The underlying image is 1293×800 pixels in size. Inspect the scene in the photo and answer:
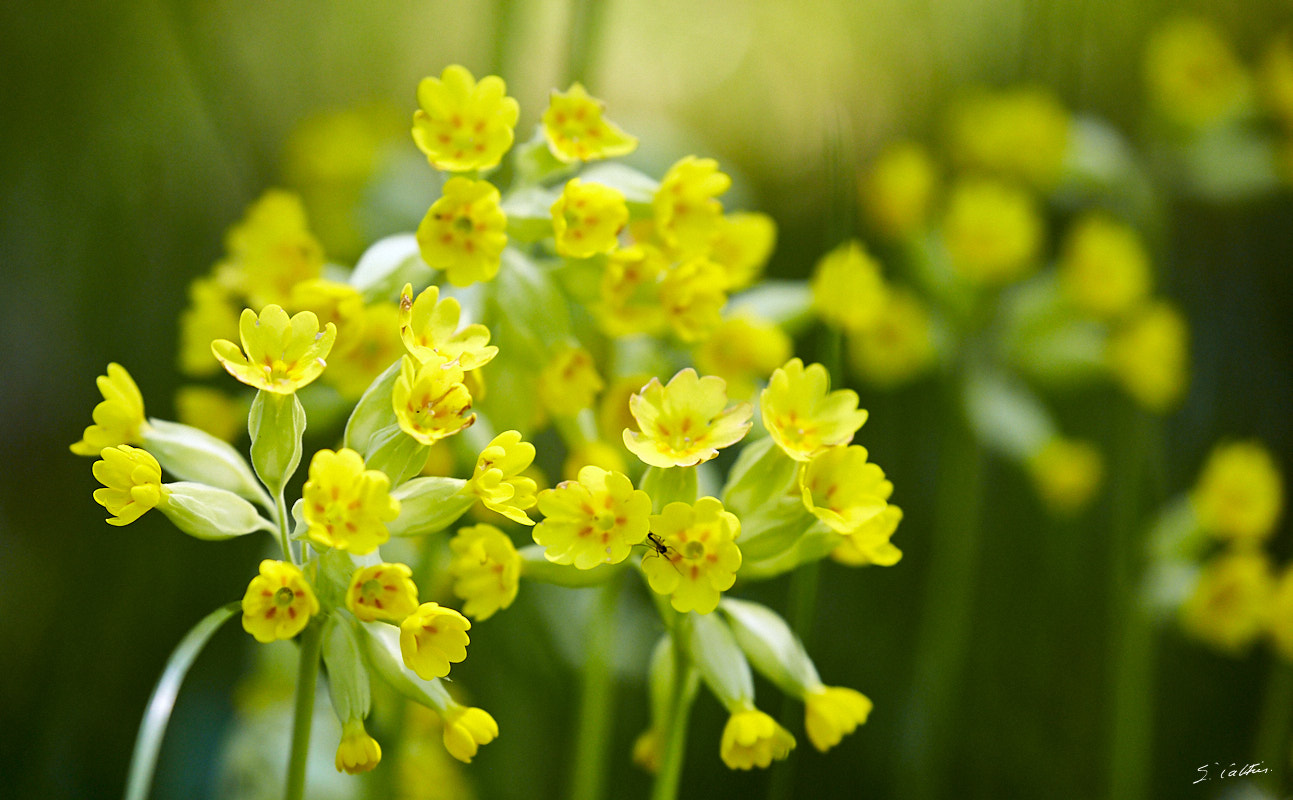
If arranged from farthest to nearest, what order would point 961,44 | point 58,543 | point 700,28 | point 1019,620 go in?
point 700,28 < point 961,44 < point 1019,620 < point 58,543

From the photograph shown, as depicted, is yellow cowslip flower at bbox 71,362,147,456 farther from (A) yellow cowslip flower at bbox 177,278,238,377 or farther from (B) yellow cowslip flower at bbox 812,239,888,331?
(B) yellow cowslip flower at bbox 812,239,888,331

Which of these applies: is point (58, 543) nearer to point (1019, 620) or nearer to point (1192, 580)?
point (1019, 620)

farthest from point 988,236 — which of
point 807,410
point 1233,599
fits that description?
point 807,410

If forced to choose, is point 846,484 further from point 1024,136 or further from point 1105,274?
point 1024,136

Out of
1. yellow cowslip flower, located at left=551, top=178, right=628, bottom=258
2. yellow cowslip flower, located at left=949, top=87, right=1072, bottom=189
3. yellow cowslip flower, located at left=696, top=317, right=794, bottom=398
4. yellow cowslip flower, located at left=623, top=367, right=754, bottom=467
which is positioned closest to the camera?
yellow cowslip flower, located at left=623, top=367, right=754, bottom=467

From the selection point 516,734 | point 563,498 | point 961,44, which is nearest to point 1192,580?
point 516,734

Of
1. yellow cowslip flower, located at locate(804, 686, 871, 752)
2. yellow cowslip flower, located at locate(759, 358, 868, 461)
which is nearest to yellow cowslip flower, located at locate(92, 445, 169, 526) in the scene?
yellow cowslip flower, located at locate(759, 358, 868, 461)
